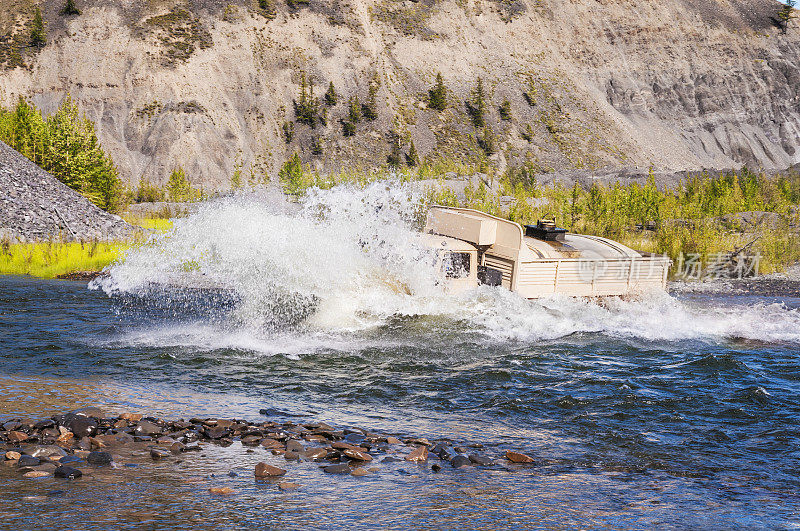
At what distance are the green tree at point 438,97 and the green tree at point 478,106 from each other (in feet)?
12.1

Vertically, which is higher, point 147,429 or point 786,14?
point 786,14

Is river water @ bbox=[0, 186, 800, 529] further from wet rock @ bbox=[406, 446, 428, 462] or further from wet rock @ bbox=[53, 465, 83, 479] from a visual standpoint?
wet rock @ bbox=[406, 446, 428, 462]

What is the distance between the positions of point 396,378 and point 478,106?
94.6 metres

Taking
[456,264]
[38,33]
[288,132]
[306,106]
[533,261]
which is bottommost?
[456,264]

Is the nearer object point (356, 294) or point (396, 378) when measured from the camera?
point (396, 378)

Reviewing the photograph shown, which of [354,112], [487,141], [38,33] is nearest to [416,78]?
[354,112]

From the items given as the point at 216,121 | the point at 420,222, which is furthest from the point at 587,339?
the point at 216,121

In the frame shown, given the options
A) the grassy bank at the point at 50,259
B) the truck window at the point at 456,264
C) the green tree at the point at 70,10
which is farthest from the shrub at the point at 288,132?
the truck window at the point at 456,264

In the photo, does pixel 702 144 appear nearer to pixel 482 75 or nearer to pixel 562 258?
pixel 482 75

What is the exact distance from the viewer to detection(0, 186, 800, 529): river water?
25.6 feet

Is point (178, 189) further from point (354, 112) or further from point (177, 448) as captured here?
point (177, 448)

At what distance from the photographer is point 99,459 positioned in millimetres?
8586

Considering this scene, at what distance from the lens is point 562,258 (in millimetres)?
19734

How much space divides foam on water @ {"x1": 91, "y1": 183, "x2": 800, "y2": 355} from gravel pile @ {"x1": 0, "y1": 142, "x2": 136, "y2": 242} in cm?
1572
